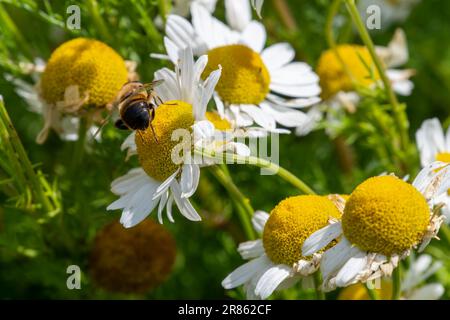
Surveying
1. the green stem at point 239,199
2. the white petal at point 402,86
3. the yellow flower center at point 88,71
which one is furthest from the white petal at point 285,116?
the white petal at point 402,86

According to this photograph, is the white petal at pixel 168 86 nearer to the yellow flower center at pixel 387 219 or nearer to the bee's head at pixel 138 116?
the bee's head at pixel 138 116

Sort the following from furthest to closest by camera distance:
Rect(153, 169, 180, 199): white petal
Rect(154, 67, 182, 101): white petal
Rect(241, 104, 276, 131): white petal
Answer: Rect(241, 104, 276, 131): white petal → Rect(154, 67, 182, 101): white petal → Rect(153, 169, 180, 199): white petal

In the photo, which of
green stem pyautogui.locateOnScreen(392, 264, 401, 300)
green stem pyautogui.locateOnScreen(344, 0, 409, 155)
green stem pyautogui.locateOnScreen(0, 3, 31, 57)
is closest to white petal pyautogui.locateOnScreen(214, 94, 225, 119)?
green stem pyautogui.locateOnScreen(344, 0, 409, 155)

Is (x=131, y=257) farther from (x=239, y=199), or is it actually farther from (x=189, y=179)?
(x=189, y=179)

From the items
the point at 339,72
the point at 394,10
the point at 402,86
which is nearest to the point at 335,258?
the point at 339,72

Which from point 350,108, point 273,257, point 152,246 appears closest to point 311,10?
point 350,108

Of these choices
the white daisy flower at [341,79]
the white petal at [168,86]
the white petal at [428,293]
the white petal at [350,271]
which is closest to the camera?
the white petal at [350,271]

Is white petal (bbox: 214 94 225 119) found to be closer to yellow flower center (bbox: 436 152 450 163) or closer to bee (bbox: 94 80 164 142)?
bee (bbox: 94 80 164 142)
